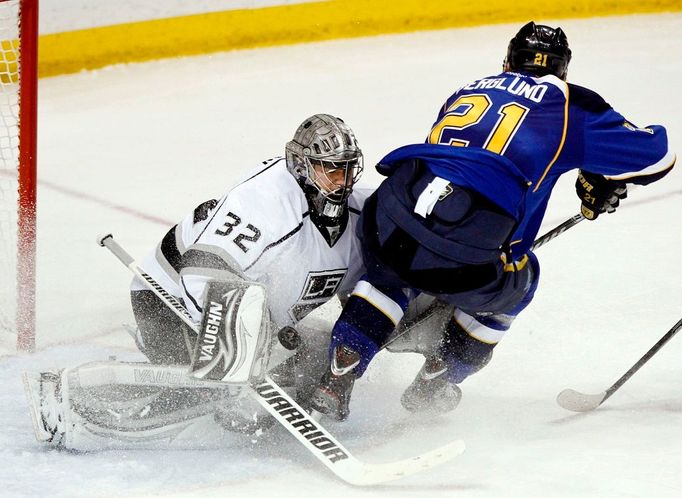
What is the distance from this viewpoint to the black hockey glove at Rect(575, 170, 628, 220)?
2562 millimetres

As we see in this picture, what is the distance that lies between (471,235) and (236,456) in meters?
0.65

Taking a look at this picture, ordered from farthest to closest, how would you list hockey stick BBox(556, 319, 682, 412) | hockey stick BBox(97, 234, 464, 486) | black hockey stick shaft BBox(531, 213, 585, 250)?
black hockey stick shaft BBox(531, 213, 585, 250) < hockey stick BBox(556, 319, 682, 412) < hockey stick BBox(97, 234, 464, 486)

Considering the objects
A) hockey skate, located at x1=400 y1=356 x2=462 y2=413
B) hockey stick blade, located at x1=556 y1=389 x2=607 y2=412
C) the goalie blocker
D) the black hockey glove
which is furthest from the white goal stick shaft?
the black hockey glove

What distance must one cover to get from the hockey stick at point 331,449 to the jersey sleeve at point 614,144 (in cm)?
69

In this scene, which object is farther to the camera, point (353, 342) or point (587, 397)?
point (587, 397)

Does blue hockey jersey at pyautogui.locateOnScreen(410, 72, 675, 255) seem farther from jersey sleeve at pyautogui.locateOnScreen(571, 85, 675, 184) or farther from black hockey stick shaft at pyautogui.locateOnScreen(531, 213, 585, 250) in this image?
black hockey stick shaft at pyautogui.locateOnScreen(531, 213, 585, 250)

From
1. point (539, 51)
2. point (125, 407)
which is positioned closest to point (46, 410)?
point (125, 407)

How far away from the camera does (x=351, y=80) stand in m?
5.26

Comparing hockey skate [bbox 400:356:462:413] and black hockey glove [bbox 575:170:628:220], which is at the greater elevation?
black hockey glove [bbox 575:170:628:220]

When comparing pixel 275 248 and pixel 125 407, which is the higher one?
pixel 275 248

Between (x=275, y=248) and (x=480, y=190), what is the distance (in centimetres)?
44

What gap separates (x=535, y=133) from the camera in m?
2.25

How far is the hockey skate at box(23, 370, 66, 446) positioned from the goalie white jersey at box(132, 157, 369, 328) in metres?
0.33

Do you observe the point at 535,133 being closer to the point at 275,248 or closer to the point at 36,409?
the point at 275,248
